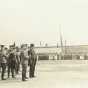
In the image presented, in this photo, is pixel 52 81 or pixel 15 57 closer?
pixel 52 81

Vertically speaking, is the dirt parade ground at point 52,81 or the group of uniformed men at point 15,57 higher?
the group of uniformed men at point 15,57

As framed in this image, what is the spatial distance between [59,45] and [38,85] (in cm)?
3832

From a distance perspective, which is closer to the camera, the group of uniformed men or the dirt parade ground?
the dirt parade ground

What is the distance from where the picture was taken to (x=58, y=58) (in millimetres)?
39750

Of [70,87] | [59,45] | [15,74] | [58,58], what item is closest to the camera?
[70,87]

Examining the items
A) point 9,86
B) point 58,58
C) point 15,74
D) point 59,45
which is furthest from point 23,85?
Result: point 59,45

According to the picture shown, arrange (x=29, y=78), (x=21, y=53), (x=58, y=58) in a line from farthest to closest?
(x=58, y=58), (x=29, y=78), (x=21, y=53)

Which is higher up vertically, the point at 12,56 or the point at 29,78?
the point at 12,56

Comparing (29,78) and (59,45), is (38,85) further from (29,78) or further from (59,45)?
(59,45)

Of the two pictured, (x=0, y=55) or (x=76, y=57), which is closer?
(x=0, y=55)

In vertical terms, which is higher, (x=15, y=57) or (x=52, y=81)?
(x=15, y=57)

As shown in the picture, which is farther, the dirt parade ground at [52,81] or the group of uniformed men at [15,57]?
the group of uniformed men at [15,57]

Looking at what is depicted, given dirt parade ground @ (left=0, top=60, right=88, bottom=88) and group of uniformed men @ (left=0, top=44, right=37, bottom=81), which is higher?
group of uniformed men @ (left=0, top=44, right=37, bottom=81)

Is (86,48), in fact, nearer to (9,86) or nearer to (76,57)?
(76,57)
